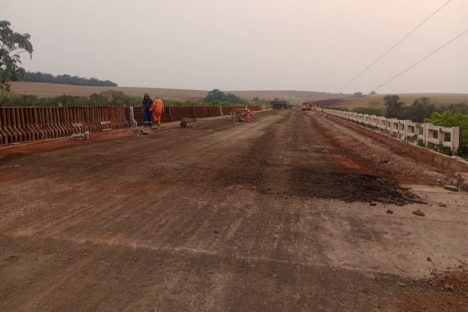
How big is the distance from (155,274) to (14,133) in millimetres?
14265

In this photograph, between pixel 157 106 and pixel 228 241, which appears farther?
pixel 157 106

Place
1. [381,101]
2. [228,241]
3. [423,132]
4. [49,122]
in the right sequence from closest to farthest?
[228,241], [423,132], [49,122], [381,101]

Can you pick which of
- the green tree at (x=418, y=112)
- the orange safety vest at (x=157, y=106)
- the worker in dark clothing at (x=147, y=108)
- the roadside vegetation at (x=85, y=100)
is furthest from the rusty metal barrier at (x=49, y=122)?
the green tree at (x=418, y=112)

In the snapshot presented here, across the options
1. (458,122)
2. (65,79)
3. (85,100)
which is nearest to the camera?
(458,122)

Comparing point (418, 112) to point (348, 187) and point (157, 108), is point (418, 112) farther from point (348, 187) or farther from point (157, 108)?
point (348, 187)

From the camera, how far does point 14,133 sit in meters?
16.3

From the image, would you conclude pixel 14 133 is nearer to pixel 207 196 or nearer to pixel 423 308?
pixel 207 196

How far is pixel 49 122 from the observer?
742 inches

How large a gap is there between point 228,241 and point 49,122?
1588 cm

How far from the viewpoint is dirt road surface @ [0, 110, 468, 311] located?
12.7 feet

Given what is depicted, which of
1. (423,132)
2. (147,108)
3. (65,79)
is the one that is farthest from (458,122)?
(65,79)

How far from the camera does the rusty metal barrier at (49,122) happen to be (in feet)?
53.2

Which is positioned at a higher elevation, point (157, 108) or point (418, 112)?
point (157, 108)

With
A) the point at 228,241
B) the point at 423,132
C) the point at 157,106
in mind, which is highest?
the point at 157,106
